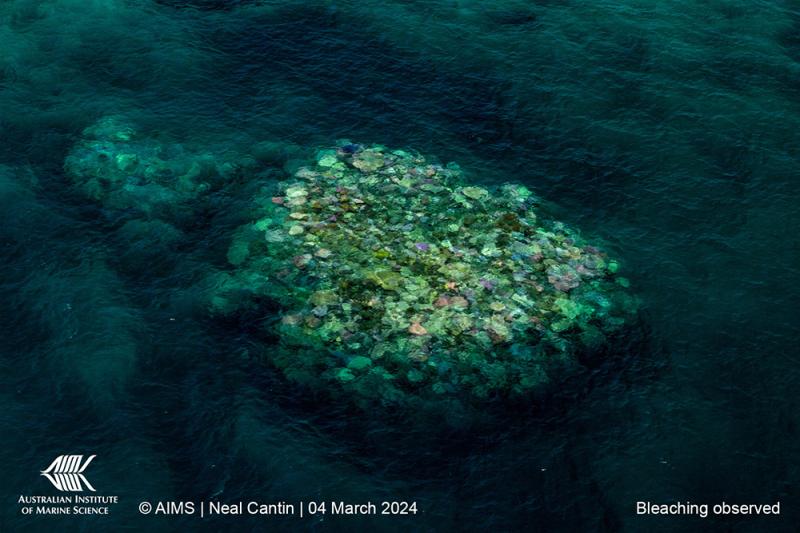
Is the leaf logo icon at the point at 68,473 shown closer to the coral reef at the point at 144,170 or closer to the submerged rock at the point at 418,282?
the submerged rock at the point at 418,282

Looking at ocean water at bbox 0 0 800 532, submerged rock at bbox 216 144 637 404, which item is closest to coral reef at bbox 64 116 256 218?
ocean water at bbox 0 0 800 532

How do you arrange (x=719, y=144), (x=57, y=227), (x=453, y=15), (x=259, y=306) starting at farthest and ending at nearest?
(x=453, y=15) → (x=719, y=144) → (x=57, y=227) → (x=259, y=306)

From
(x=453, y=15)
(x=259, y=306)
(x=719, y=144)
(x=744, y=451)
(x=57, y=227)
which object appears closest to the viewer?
(x=744, y=451)

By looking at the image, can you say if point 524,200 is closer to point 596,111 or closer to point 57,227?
point 596,111

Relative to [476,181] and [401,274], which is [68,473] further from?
[476,181]

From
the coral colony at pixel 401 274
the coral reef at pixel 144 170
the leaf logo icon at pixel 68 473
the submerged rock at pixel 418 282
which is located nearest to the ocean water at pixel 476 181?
the leaf logo icon at pixel 68 473

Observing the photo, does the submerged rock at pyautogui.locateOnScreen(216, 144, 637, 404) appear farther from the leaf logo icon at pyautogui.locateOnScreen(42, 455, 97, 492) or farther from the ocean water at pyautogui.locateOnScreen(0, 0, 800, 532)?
the leaf logo icon at pyautogui.locateOnScreen(42, 455, 97, 492)

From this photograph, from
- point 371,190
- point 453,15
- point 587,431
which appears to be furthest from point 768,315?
point 453,15
